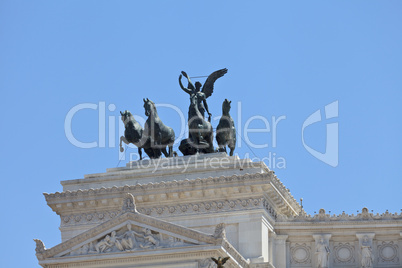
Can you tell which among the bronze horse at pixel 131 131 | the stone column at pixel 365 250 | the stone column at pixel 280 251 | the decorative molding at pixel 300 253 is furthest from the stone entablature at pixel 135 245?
the bronze horse at pixel 131 131

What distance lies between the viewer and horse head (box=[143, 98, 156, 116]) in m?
61.2

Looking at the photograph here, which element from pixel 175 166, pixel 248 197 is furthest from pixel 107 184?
pixel 248 197

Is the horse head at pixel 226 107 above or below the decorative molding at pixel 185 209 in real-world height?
above

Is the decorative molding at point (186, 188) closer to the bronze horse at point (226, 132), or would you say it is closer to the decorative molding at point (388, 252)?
the bronze horse at point (226, 132)

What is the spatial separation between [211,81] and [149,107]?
347cm

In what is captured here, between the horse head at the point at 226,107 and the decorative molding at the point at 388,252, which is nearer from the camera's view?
the decorative molding at the point at 388,252

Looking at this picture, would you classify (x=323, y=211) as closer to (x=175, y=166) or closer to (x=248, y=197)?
(x=248, y=197)

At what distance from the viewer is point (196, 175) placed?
57.8 metres

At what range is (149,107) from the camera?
61.2 metres

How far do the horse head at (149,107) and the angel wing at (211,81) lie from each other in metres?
2.77

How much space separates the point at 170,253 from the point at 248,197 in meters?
6.48

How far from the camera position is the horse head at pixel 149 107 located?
2409 inches

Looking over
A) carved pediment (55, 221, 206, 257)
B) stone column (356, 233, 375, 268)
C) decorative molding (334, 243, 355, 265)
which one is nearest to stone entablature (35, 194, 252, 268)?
carved pediment (55, 221, 206, 257)

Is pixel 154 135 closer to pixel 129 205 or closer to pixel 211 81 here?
pixel 211 81
